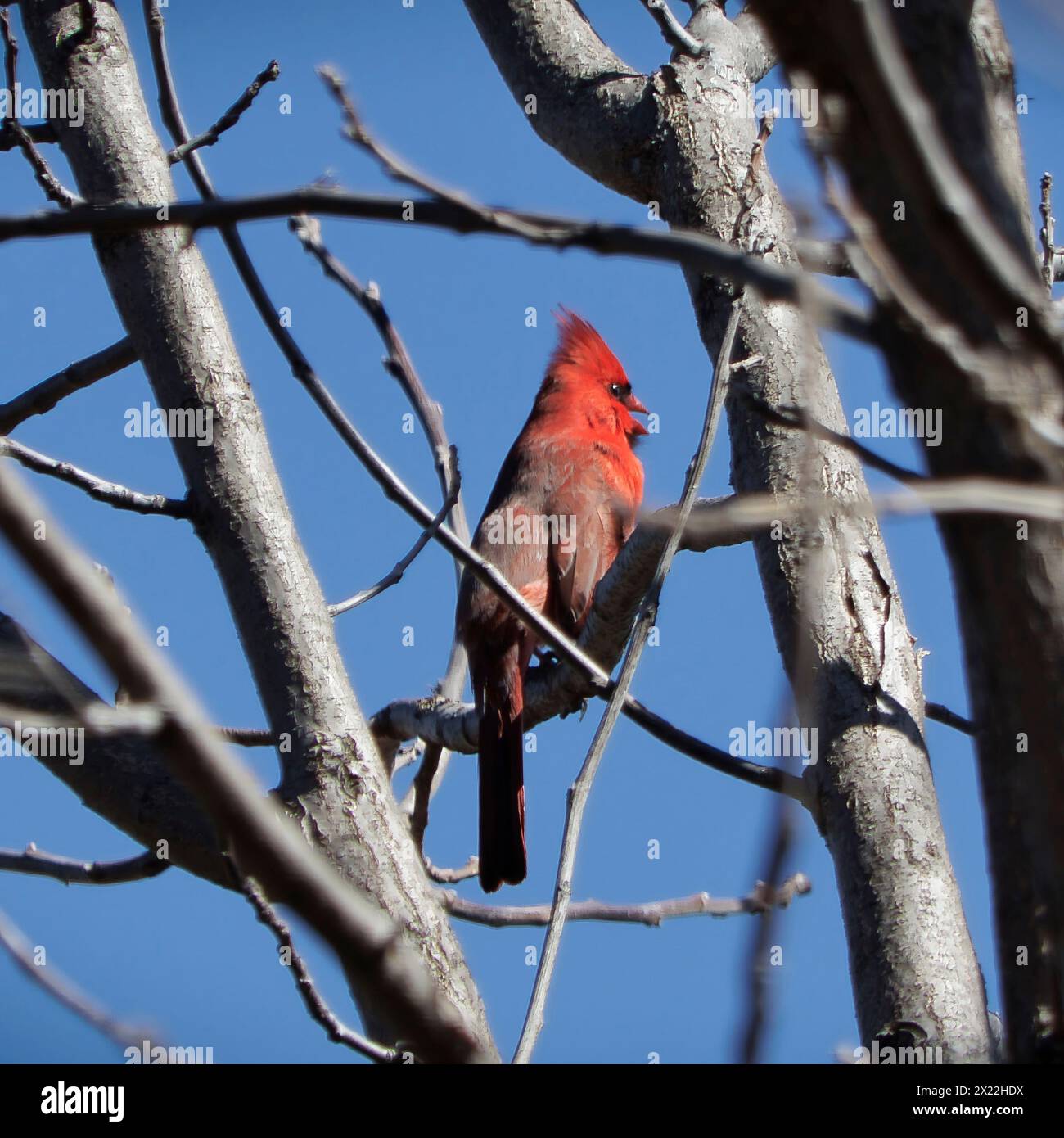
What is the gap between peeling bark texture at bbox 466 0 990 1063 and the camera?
2721 millimetres

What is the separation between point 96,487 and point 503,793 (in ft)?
7.53

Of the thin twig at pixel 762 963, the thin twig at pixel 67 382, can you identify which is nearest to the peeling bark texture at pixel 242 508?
the thin twig at pixel 67 382

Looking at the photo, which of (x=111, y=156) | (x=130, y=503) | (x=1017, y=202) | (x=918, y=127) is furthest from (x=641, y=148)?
(x=918, y=127)

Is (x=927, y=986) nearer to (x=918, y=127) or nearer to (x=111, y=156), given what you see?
(x=918, y=127)

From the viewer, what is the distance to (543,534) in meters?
6.18

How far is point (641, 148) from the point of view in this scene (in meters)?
4.22

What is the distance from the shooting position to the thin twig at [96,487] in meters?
3.13

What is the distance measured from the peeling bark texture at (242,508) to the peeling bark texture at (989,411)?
1.63 meters

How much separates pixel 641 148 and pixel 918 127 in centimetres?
343

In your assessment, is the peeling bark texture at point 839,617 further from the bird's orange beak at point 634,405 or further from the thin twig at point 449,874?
the bird's orange beak at point 634,405

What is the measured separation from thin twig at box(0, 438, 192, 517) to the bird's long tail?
6.49 ft

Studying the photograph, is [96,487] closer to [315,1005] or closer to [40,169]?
[40,169]
